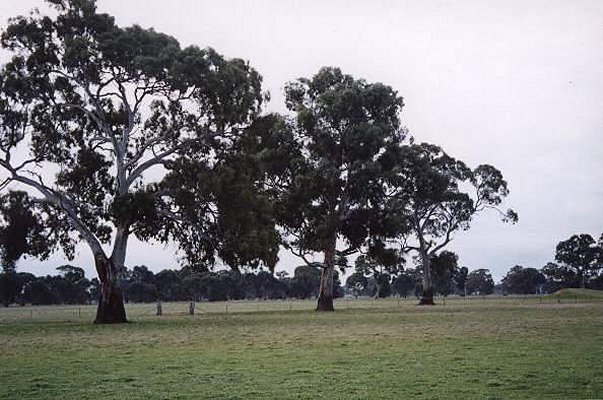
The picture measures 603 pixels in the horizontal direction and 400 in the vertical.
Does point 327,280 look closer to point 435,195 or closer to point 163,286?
point 435,195

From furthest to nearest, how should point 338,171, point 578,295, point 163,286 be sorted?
point 163,286
point 578,295
point 338,171

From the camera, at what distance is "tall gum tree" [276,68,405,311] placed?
54781mm

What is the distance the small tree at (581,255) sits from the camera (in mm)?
156625

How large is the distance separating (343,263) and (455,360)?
1741 inches

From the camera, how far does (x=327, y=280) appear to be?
2276 inches

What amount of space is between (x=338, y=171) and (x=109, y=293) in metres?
23.9

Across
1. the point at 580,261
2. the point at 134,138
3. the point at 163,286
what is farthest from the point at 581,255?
the point at 134,138

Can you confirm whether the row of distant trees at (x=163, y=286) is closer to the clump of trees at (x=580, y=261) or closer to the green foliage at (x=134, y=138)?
the clump of trees at (x=580, y=261)

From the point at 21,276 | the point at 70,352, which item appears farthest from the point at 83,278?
the point at 70,352

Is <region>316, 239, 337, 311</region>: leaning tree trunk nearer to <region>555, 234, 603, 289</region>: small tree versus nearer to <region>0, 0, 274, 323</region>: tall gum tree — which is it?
<region>0, 0, 274, 323</region>: tall gum tree

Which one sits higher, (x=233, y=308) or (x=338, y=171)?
(x=338, y=171)

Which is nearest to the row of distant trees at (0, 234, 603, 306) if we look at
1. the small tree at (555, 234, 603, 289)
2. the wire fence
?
the small tree at (555, 234, 603, 289)

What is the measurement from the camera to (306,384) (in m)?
12.7

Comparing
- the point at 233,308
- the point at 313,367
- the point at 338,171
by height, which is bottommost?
the point at 313,367
